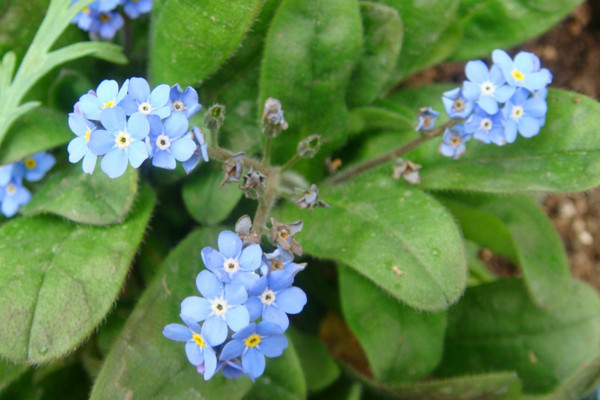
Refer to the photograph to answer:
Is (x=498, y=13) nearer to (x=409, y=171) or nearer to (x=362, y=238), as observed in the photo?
(x=409, y=171)

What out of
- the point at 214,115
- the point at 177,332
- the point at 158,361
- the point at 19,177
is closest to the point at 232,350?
the point at 177,332

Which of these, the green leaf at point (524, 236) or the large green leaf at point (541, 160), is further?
the green leaf at point (524, 236)

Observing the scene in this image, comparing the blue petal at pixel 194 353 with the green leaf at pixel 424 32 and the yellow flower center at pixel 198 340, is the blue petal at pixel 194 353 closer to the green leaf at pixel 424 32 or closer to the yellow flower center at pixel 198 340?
the yellow flower center at pixel 198 340

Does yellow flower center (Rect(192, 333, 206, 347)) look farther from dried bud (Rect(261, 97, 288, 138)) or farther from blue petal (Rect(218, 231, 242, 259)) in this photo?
dried bud (Rect(261, 97, 288, 138))

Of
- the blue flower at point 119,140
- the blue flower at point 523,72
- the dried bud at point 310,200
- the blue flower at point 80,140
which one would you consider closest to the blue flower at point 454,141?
the blue flower at point 523,72

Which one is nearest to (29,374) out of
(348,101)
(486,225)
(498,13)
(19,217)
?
(19,217)

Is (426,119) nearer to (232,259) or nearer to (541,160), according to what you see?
(541,160)
